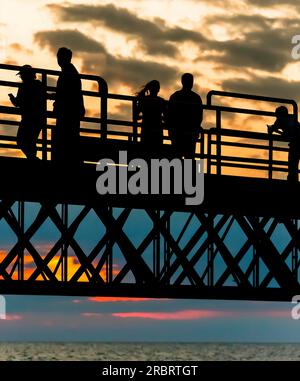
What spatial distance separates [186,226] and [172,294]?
9.26ft

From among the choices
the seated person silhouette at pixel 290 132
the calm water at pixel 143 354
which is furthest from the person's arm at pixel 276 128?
the calm water at pixel 143 354

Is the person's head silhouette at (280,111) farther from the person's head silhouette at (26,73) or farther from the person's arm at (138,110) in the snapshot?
the person's head silhouette at (26,73)

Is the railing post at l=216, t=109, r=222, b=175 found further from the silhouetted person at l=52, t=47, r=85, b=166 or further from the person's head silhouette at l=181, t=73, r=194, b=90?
the silhouetted person at l=52, t=47, r=85, b=166

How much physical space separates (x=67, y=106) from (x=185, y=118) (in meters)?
2.80

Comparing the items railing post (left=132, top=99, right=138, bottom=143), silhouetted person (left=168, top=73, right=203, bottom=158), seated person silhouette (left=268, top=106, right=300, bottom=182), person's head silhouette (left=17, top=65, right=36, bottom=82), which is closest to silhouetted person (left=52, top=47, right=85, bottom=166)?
person's head silhouette (left=17, top=65, right=36, bottom=82)

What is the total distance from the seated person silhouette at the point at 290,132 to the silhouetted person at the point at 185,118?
285 centimetres

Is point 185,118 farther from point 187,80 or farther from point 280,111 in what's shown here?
point 280,111

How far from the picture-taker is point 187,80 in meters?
22.1

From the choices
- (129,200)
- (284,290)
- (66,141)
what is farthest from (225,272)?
(66,141)

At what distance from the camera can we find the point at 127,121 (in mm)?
21922

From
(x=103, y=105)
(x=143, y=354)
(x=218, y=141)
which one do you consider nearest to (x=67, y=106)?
(x=103, y=105)
